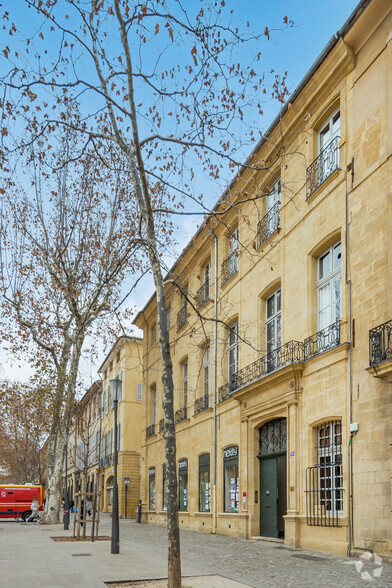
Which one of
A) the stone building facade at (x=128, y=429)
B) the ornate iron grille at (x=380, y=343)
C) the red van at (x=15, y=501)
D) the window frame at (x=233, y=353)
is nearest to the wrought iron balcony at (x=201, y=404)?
the window frame at (x=233, y=353)

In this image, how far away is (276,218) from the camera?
1959cm

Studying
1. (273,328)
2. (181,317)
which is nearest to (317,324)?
(273,328)

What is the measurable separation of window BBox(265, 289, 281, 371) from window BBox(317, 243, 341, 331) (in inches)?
98.1

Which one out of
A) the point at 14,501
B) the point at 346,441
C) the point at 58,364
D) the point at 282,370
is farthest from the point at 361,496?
the point at 14,501

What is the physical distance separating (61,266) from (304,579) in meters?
17.9

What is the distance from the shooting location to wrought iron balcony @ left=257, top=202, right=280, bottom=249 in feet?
64.0

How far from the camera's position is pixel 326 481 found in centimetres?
1513

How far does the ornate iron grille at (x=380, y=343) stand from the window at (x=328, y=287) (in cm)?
230

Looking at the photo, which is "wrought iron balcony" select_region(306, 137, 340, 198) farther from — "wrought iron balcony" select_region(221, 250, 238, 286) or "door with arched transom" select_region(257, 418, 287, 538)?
"door with arched transom" select_region(257, 418, 287, 538)

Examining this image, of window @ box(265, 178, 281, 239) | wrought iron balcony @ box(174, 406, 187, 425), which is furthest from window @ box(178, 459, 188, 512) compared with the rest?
window @ box(265, 178, 281, 239)

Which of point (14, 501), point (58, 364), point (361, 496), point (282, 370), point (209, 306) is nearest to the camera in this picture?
point (361, 496)

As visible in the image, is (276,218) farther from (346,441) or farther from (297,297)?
(346,441)

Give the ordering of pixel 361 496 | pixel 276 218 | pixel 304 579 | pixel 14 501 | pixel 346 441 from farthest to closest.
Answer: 1. pixel 14 501
2. pixel 276 218
3. pixel 346 441
4. pixel 361 496
5. pixel 304 579

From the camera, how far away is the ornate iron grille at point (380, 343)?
1252 centimetres
